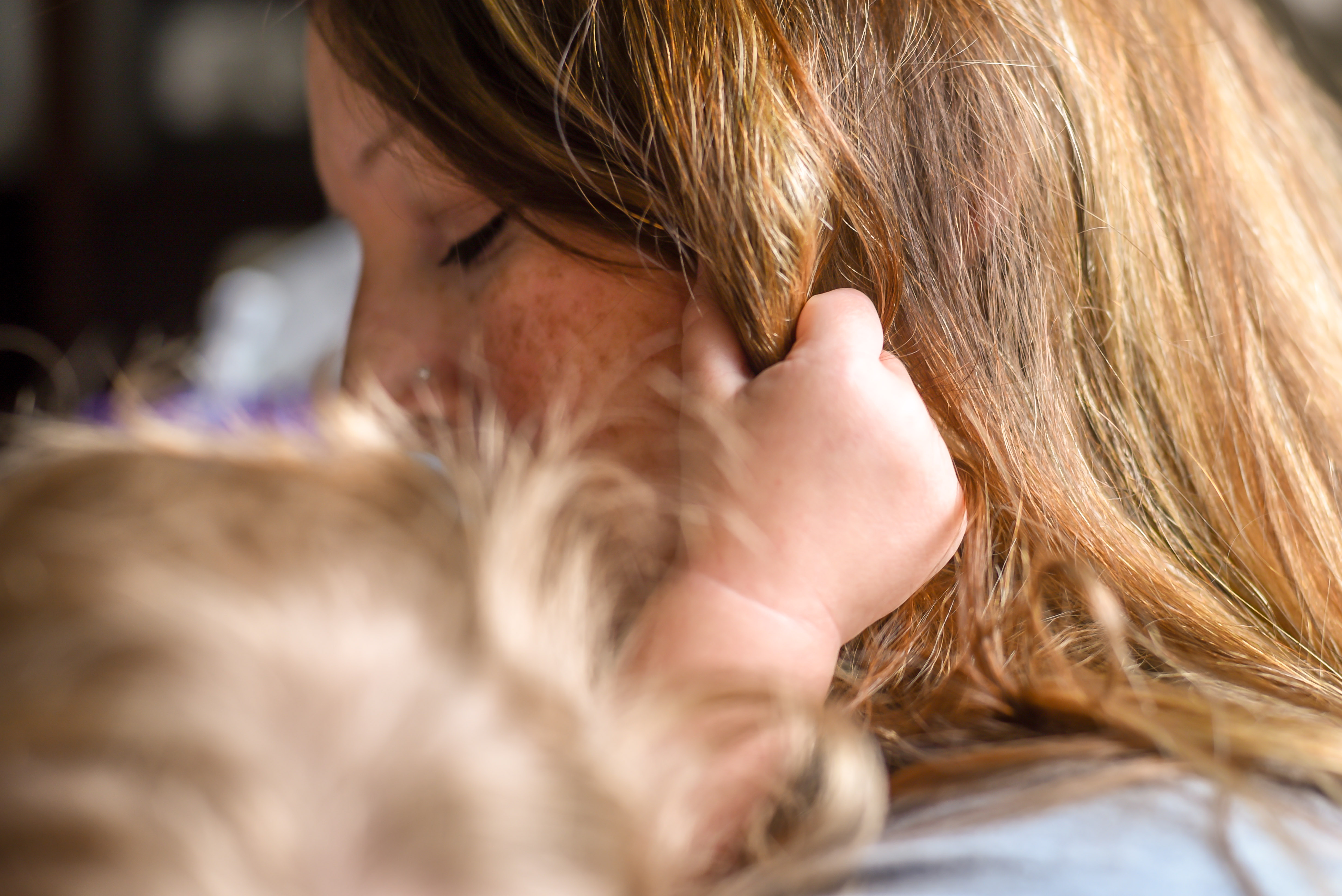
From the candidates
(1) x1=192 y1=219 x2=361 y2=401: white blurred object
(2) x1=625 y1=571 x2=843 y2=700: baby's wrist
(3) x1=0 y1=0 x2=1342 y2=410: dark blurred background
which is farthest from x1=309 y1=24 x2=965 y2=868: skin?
(3) x1=0 y1=0 x2=1342 y2=410: dark blurred background

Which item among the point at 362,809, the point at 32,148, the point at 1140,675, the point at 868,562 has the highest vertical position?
the point at 32,148

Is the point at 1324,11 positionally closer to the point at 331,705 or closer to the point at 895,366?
the point at 895,366

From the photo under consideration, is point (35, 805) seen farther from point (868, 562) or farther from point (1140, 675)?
point (1140, 675)

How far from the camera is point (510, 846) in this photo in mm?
290

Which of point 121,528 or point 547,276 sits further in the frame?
point 547,276

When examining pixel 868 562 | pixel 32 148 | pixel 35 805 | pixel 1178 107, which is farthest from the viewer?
pixel 32 148

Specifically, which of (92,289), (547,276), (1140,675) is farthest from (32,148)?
(1140,675)

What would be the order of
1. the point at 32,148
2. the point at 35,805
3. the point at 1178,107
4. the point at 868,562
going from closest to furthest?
1. the point at 35,805
2. the point at 868,562
3. the point at 1178,107
4. the point at 32,148

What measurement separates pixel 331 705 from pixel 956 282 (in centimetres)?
34

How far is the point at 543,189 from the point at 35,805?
13.2 inches

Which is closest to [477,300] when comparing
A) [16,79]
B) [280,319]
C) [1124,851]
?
[1124,851]

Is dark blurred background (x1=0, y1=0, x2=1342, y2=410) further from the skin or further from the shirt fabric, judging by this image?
the shirt fabric

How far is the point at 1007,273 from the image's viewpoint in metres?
0.49

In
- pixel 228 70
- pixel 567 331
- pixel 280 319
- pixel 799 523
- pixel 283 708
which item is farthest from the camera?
pixel 228 70
